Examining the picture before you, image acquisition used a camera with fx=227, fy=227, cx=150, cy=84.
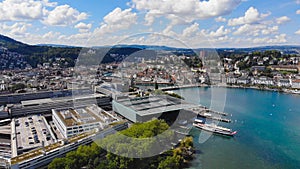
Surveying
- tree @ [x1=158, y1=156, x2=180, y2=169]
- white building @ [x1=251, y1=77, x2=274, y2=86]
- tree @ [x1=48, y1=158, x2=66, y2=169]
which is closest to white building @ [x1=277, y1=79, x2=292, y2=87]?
white building @ [x1=251, y1=77, x2=274, y2=86]

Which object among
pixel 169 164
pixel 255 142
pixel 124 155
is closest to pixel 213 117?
pixel 255 142

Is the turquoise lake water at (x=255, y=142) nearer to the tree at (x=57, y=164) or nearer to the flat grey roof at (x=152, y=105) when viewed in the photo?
the flat grey roof at (x=152, y=105)

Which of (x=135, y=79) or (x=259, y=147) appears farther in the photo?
(x=135, y=79)

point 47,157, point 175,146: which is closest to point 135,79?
point 175,146

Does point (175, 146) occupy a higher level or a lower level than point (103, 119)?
lower

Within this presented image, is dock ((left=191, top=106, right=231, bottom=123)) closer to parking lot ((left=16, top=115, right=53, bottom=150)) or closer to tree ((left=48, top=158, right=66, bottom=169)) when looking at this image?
parking lot ((left=16, top=115, right=53, bottom=150))

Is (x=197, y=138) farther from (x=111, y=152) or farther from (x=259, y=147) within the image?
(x=111, y=152)

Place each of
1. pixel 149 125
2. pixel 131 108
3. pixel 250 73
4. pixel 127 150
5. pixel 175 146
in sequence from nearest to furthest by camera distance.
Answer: pixel 127 150
pixel 149 125
pixel 175 146
pixel 131 108
pixel 250 73
